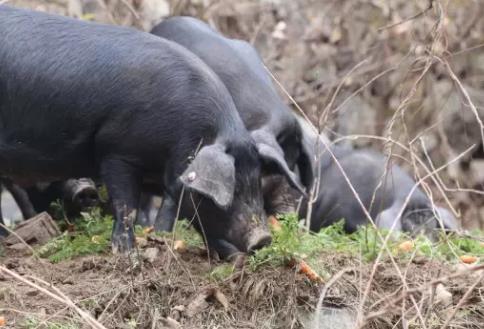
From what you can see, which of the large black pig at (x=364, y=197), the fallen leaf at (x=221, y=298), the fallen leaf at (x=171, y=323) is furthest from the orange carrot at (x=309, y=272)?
the large black pig at (x=364, y=197)

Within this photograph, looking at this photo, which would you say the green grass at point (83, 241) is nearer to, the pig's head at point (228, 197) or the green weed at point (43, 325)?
the pig's head at point (228, 197)

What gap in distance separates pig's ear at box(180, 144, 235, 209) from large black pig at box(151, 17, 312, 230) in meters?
0.96

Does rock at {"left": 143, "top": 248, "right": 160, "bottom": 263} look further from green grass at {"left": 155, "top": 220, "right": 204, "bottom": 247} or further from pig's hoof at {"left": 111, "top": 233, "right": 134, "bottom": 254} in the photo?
green grass at {"left": 155, "top": 220, "right": 204, "bottom": 247}

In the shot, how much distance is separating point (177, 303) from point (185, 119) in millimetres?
1016

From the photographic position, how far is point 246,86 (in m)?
7.35

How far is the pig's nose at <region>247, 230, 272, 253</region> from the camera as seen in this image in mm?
5980

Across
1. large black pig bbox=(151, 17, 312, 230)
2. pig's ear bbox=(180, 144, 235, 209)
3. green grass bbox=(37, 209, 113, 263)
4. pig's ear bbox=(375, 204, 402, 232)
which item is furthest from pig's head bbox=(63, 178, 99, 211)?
pig's ear bbox=(375, 204, 402, 232)

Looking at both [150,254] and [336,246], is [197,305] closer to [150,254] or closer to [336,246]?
[150,254]

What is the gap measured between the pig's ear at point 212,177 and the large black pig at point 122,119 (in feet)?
0.17

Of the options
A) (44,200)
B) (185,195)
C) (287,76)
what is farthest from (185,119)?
(287,76)

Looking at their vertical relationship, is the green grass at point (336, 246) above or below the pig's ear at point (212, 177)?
below

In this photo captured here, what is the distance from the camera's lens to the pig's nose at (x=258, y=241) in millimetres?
5980

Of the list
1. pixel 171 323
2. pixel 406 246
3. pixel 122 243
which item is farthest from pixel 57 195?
pixel 171 323

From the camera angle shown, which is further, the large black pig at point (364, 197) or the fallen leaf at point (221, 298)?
the large black pig at point (364, 197)
